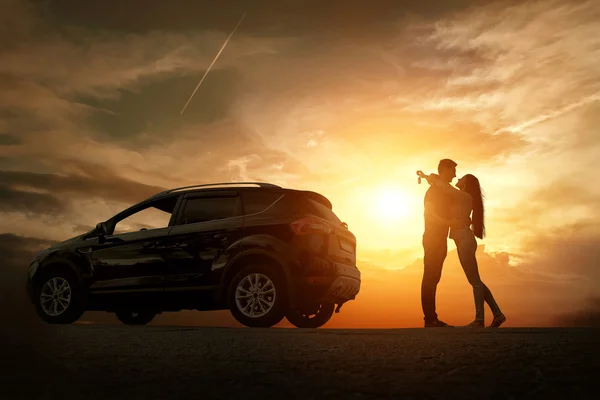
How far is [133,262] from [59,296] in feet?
5.35

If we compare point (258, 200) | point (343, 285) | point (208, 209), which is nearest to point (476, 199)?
point (343, 285)

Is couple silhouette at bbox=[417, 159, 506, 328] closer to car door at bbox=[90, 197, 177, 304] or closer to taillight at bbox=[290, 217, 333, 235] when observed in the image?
taillight at bbox=[290, 217, 333, 235]

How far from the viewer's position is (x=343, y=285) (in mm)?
10203

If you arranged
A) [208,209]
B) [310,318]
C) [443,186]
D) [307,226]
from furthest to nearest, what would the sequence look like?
[310,318], [208,209], [443,186], [307,226]

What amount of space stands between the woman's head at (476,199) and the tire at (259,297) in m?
2.95

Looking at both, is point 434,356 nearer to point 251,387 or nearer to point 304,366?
point 304,366

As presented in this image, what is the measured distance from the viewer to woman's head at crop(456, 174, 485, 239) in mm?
10297

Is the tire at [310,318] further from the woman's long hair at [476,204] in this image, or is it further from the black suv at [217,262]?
the woman's long hair at [476,204]

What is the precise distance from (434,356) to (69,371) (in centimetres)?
274

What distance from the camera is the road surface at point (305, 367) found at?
421 cm

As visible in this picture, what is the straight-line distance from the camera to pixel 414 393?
4.05 metres

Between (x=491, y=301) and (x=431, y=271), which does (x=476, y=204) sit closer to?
(x=431, y=271)

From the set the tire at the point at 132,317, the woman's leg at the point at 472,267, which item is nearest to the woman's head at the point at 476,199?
the woman's leg at the point at 472,267

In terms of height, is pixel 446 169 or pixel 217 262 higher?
pixel 446 169
